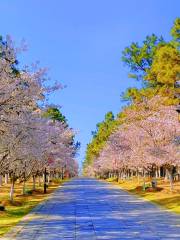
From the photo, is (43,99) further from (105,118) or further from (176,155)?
(105,118)

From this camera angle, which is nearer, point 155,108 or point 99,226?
point 99,226

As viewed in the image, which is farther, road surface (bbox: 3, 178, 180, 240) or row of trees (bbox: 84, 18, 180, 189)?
row of trees (bbox: 84, 18, 180, 189)

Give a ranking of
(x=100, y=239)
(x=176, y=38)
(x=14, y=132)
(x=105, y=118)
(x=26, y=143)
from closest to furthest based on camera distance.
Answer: (x=100, y=239) < (x=14, y=132) < (x=26, y=143) < (x=176, y=38) < (x=105, y=118)

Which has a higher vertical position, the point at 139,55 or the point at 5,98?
the point at 139,55

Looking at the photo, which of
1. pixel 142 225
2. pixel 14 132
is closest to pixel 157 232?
pixel 142 225

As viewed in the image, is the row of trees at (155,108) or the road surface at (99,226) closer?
the road surface at (99,226)

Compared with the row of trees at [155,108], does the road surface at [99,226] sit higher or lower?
lower

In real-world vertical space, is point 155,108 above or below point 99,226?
above

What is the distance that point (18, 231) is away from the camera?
19.0m

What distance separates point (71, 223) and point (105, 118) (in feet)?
372

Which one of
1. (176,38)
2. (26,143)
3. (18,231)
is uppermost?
(176,38)

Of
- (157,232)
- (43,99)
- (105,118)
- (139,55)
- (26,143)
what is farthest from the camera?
(105,118)

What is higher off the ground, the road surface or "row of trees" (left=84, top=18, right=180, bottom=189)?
"row of trees" (left=84, top=18, right=180, bottom=189)

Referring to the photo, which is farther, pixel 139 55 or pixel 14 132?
pixel 139 55
